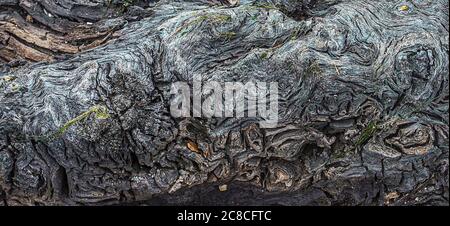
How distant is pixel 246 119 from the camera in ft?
16.1

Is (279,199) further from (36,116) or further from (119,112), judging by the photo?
(36,116)

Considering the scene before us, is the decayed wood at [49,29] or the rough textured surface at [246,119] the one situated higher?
the decayed wood at [49,29]

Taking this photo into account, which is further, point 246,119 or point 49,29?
point 49,29

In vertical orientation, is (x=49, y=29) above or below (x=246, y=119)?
above

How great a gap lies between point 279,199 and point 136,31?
2.36 meters

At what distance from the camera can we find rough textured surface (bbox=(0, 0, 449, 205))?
4.83 m

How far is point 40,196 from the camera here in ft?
16.8

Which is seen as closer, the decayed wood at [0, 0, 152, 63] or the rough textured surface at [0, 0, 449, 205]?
the rough textured surface at [0, 0, 449, 205]

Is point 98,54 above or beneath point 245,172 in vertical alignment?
above

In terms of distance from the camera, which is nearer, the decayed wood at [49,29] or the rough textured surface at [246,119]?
the rough textured surface at [246,119]

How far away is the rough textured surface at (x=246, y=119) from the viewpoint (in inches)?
190

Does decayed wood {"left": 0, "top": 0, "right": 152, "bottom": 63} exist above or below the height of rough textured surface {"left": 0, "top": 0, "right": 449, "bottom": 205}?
above

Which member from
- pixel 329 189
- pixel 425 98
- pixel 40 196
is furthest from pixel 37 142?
pixel 425 98
